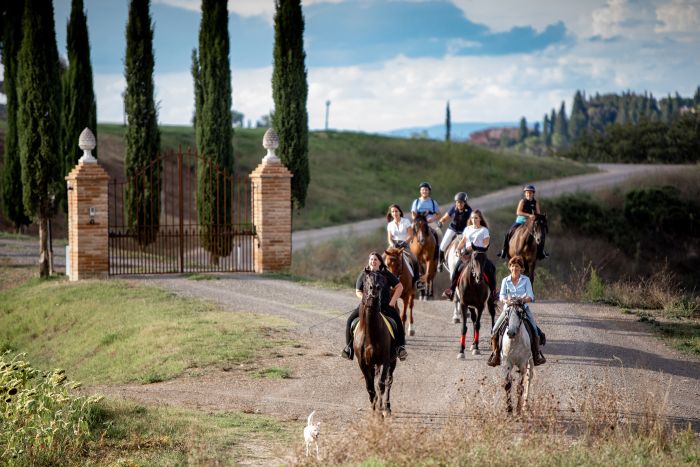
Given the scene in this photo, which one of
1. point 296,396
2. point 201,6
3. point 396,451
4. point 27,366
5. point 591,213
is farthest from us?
point 591,213

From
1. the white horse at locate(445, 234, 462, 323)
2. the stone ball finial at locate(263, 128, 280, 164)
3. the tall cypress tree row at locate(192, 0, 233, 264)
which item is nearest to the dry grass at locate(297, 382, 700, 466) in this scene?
the white horse at locate(445, 234, 462, 323)

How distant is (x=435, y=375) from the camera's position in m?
13.7

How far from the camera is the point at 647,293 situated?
21.1m

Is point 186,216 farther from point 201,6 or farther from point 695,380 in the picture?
point 695,380

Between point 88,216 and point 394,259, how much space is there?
1059 cm

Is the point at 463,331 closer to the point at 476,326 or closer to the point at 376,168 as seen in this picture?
the point at 476,326

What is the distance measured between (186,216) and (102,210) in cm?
2547

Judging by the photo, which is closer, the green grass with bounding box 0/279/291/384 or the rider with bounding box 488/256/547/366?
the rider with bounding box 488/256/547/366

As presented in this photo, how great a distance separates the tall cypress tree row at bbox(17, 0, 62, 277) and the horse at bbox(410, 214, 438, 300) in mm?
11247

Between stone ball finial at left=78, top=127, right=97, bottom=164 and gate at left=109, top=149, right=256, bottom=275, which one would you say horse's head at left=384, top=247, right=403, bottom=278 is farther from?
stone ball finial at left=78, top=127, right=97, bottom=164

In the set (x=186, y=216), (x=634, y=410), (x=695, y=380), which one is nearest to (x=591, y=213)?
(x=186, y=216)

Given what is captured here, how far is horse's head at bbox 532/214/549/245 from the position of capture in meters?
17.8

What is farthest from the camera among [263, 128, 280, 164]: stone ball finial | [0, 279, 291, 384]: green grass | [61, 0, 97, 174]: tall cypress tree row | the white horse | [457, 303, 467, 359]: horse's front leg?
[61, 0, 97, 174]: tall cypress tree row

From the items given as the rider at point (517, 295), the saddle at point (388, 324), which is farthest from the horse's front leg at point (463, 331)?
the saddle at point (388, 324)
